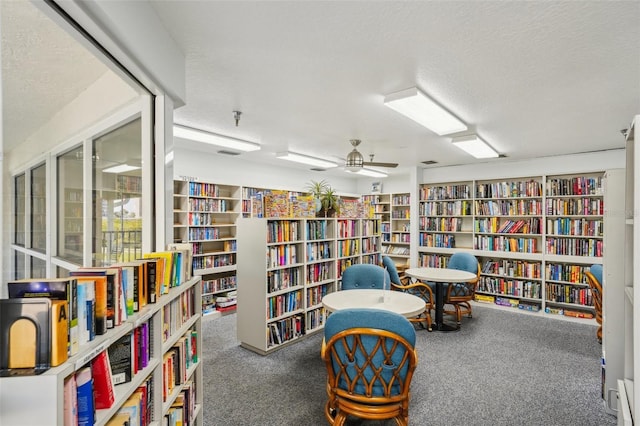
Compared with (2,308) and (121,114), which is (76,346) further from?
(121,114)

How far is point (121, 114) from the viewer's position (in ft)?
7.20

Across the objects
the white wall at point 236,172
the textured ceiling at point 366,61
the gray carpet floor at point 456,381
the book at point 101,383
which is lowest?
the gray carpet floor at point 456,381

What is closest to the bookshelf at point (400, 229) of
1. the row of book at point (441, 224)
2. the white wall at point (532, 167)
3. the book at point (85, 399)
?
the row of book at point (441, 224)

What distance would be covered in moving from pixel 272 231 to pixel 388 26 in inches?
97.6

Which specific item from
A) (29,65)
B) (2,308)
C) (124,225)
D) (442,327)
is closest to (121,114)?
(29,65)

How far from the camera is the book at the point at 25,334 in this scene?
85cm

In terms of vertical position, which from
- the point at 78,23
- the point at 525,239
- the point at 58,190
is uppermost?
the point at 78,23

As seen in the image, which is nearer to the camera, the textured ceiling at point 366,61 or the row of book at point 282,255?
the textured ceiling at point 366,61

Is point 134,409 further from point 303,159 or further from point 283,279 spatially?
point 303,159

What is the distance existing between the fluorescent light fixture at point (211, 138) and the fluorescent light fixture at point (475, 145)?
105 inches

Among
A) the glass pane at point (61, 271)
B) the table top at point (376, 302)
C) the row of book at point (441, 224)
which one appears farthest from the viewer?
the row of book at point (441, 224)

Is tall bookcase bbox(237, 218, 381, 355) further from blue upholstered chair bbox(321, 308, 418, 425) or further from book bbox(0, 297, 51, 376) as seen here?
book bbox(0, 297, 51, 376)

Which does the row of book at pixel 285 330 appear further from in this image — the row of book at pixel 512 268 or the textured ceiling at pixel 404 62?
the row of book at pixel 512 268

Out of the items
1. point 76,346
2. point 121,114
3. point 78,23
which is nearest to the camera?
point 76,346
